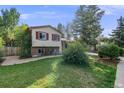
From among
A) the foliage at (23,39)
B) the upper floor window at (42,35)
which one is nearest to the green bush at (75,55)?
the foliage at (23,39)

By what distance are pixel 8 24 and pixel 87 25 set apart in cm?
641

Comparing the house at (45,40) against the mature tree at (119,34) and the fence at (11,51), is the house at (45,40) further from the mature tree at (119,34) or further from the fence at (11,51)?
the mature tree at (119,34)

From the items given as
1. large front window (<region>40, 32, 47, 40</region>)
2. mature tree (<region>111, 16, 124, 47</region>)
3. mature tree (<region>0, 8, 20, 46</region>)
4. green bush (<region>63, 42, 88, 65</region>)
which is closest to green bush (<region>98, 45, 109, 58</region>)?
mature tree (<region>111, 16, 124, 47</region>)

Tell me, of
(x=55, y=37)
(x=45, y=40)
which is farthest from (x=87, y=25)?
(x=45, y=40)

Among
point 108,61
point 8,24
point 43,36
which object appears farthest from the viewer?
point 8,24

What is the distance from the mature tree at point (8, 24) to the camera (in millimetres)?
15789

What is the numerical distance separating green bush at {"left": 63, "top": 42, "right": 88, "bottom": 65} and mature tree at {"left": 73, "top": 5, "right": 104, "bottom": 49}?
302 inches

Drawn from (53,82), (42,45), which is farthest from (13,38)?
(53,82)

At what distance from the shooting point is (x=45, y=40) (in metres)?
15.1

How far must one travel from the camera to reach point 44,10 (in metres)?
11.7

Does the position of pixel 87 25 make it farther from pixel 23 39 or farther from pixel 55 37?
pixel 23 39

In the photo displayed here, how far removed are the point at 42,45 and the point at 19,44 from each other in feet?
4.98

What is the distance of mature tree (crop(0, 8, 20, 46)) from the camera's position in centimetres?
1579
